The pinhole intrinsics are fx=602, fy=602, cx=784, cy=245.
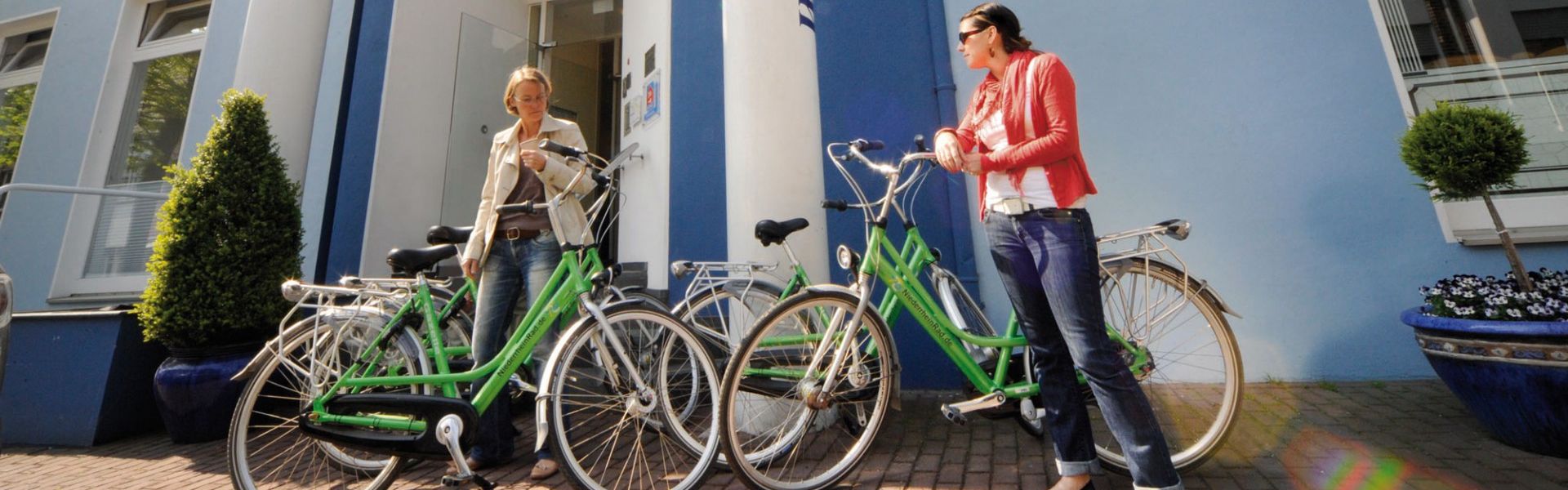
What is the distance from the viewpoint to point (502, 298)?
2545 millimetres

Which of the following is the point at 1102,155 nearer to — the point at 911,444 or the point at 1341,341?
the point at 1341,341

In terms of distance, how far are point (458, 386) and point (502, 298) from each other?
386mm

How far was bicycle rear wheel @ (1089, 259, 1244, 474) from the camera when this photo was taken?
214 cm

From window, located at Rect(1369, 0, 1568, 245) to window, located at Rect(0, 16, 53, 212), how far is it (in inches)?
471

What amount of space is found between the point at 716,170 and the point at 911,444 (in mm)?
2124

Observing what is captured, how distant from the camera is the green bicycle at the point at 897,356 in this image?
2.04 metres

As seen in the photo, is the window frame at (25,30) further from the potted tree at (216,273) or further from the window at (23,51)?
the potted tree at (216,273)

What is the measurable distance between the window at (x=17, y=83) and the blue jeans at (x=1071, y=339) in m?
9.96

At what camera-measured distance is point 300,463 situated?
2.68 meters

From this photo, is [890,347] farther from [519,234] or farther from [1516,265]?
[1516,265]

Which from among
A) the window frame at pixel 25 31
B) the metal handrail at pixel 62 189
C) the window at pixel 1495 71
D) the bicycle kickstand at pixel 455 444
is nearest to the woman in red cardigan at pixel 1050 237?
the bicycle kickstand at pixel 455 444

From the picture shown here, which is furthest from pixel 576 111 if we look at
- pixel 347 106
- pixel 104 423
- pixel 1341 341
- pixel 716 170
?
pixel 1341 341

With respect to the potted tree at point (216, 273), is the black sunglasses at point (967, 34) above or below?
above

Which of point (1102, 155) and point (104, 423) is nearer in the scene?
point (104, 423)
